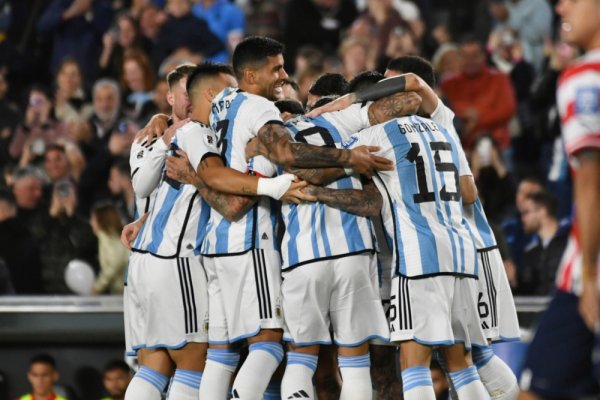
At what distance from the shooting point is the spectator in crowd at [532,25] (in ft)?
→ 43.3

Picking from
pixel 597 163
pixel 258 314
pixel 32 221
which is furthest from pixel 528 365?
pixel 32 221

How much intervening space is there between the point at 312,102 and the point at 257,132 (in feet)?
3.42

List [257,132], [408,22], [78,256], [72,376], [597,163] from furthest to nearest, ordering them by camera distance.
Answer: [408,22]
[78,256]
[72,376]
[257,132]
[597,163]

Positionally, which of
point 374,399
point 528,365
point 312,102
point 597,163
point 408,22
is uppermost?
point 408,22

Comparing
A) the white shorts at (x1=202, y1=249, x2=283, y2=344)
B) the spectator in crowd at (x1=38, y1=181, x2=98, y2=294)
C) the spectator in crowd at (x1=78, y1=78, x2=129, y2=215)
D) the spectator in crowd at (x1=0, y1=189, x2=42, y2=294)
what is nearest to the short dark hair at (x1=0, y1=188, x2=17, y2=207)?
the spectator in crowd at (x1=0, y1=189, x2=42, y2=294)

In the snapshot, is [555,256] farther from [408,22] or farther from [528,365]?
[528,365]

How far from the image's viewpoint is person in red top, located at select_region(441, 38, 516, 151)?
12.3 metres

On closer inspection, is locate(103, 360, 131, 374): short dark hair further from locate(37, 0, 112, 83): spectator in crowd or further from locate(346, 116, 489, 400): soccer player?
locate(37, 0, 112, 83): spectator in crowd

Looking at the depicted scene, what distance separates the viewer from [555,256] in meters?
9.94

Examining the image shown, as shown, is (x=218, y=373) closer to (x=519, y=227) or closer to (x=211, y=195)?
(x=211, y=195)

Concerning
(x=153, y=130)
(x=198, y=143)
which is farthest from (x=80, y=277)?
(x=198, y=143)

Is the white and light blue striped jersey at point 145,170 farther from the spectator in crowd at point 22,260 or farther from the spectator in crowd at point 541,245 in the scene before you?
the spectator in crowd at point 541,245

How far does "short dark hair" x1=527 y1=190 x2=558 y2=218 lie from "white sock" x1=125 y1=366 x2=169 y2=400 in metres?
4.18

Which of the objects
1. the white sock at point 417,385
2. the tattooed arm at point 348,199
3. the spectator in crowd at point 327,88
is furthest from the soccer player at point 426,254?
the spectator in crowd at point 327,88
